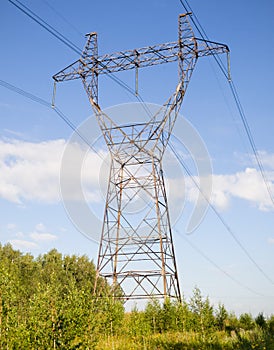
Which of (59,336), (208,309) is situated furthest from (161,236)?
(59,336)

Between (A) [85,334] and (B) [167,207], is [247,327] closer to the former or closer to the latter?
(B) [167,207]

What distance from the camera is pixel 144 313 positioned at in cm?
2806

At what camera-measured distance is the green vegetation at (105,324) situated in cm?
1570

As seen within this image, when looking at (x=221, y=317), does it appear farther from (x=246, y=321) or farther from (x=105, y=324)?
(x=105, y=324)

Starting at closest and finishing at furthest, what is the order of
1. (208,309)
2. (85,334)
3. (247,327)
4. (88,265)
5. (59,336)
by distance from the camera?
(59,336) < (85,334) < (208,309) < (247,327) < (88,265)

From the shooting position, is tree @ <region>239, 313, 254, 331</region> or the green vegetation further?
tree @ <region>239, 313, 254, 331</region>

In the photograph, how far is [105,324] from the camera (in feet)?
79.5

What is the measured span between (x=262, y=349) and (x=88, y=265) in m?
63.8

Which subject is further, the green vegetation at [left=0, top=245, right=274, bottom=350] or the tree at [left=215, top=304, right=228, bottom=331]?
the tree at [left=215, top=304, right=228, bottom=331]

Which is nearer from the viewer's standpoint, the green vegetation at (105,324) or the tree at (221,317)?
the green vegetation at (105,324)

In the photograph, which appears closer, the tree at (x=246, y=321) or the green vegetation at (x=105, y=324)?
the green vegetation at (x=105, y=324)

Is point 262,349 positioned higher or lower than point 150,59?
lower

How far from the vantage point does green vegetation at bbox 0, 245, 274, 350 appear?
15695 mm

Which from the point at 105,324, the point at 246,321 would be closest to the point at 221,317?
the point at 246,321
